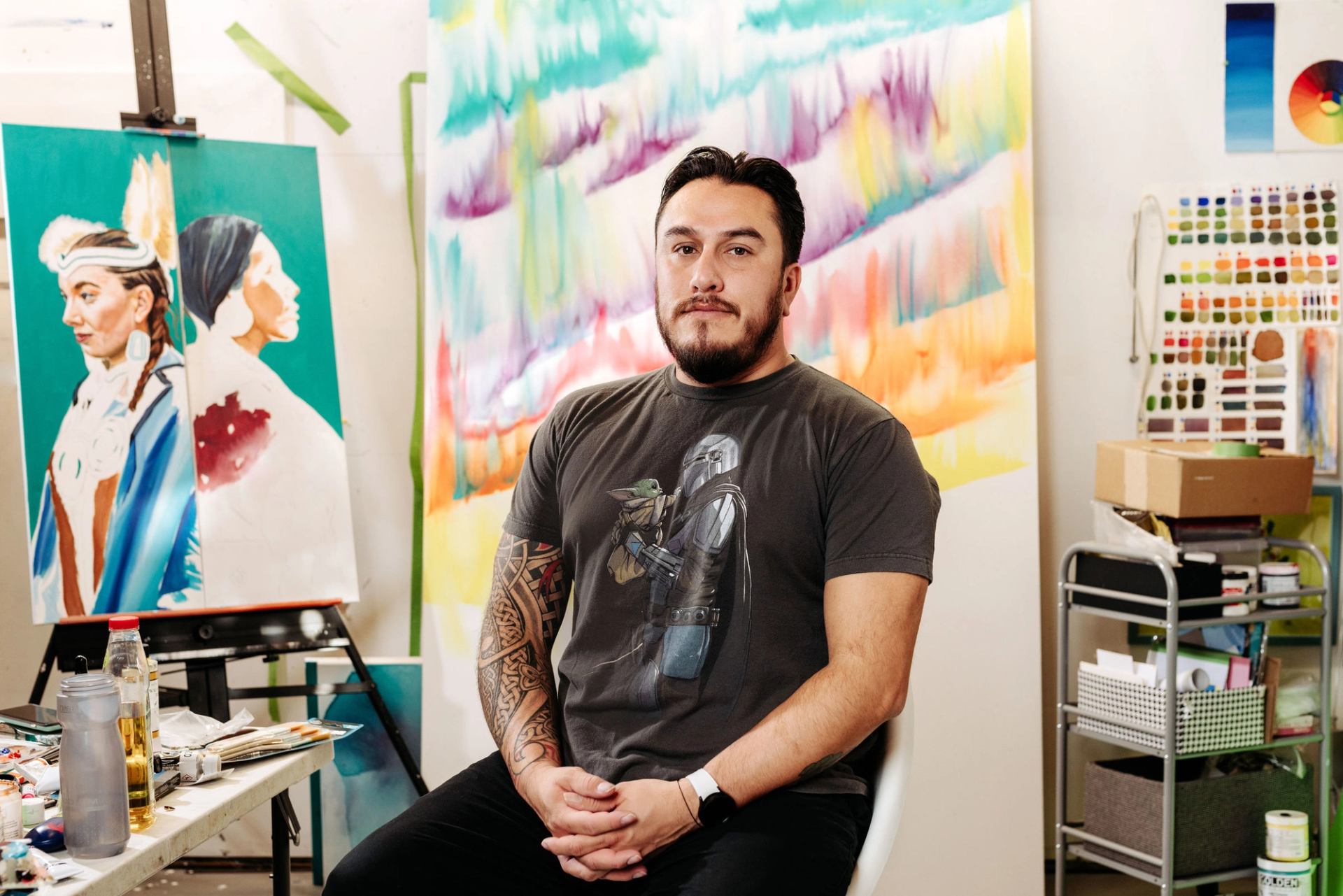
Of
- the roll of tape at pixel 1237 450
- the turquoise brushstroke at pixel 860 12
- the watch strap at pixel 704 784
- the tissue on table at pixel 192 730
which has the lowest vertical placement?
the watch strap at pixel 704 784

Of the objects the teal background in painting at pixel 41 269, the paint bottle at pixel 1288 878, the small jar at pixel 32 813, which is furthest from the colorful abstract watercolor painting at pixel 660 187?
the small jar at pixel 32 813

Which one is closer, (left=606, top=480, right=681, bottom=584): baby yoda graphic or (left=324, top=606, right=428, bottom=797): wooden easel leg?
(left=606, top=480, right=681, bottom=584): baby yoda graphic

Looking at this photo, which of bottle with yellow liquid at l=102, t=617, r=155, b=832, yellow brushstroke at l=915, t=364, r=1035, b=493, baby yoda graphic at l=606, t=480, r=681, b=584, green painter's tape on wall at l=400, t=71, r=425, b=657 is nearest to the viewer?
bottle with yellow liquid at l=102, t=617, r=155, b=832

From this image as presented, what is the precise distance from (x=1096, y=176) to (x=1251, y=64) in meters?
0.45

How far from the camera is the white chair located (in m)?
1.43

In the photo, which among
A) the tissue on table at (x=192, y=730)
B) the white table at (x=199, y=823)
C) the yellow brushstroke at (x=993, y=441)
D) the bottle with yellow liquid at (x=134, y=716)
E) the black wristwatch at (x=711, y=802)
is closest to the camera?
the white table at (x=199, y=823)

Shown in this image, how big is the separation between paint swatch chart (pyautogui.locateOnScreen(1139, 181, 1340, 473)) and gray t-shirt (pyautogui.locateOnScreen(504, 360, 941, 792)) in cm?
142

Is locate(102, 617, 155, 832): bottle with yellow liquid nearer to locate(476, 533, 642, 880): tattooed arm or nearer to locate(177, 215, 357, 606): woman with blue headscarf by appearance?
locate(476, 533, 642, 880): tattooed arm

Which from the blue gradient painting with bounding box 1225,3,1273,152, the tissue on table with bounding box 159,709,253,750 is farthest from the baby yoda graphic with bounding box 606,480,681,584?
the blue gradient painting with bounding box 1225,3,1273,152

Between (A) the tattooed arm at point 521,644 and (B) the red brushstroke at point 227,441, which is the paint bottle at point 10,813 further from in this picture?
(B) the red brushstroke at point 227,441

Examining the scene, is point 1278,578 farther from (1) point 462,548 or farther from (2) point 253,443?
(2) point 253,443

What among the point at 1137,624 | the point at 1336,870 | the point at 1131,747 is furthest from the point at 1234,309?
the point at 1336,870

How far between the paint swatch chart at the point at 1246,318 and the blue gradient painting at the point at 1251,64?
7.4 inches

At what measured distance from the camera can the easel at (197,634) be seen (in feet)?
7.43
